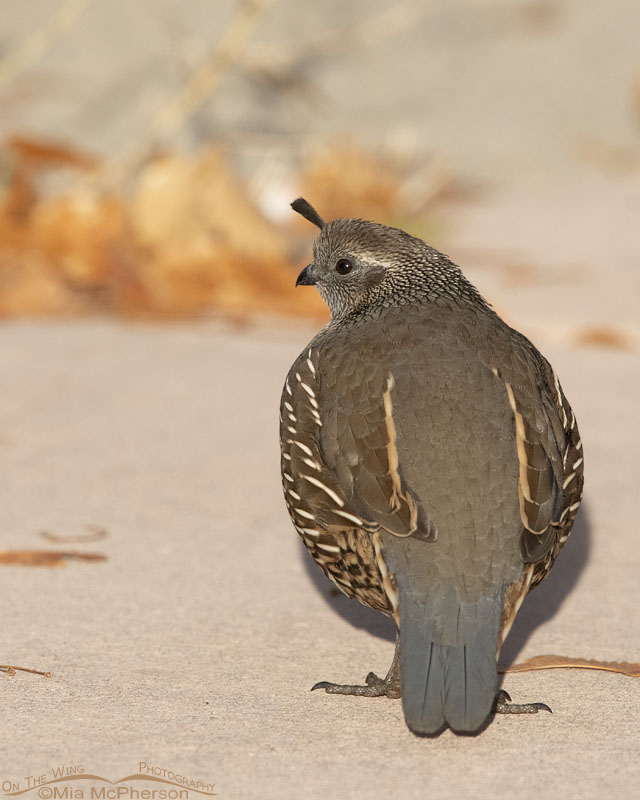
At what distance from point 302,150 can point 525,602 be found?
5873mm

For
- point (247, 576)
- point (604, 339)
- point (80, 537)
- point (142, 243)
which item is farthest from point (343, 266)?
point (142, 243)

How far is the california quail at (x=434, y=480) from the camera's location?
2955 millimetres

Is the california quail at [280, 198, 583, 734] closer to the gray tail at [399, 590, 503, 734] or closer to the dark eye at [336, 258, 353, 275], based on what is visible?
the gray tail at [399, 590, 503, 734]

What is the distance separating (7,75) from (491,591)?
735 cm

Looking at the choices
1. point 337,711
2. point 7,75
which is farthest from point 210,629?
point 7,75

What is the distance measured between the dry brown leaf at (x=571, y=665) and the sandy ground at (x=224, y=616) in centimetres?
4

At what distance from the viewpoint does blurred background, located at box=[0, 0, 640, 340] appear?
26.1 ft

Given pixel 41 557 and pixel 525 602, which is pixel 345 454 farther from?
pixel 41 557

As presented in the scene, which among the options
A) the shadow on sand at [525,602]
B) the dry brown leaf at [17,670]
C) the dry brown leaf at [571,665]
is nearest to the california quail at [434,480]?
the dry brown leaf at [571,665]

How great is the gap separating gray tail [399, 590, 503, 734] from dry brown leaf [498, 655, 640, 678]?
550 mm

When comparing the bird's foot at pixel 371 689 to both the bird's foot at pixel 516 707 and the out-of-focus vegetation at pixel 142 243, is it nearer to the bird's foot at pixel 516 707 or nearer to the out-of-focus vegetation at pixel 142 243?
the bird's foot at pixel 516 707

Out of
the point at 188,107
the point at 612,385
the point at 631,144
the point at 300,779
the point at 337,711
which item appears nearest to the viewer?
the point at 300,779

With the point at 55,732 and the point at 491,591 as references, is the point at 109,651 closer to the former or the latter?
the point at 55,732

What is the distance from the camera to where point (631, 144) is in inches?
591
